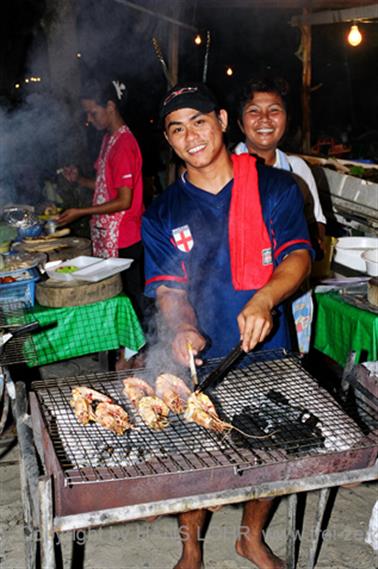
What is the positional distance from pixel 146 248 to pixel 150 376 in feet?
2.78

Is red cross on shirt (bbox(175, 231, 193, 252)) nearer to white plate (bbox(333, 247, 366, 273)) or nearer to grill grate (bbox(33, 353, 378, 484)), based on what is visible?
grill grate (bbox(33, 353, 378, 484))

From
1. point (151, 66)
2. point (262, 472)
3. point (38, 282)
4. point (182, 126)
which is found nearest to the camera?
point (262, 472)

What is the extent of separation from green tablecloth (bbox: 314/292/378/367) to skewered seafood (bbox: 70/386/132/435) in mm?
2235

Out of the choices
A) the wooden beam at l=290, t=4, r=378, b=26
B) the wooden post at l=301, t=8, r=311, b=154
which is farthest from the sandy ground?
the wooden post at l=301, t=8, r=311, b=154

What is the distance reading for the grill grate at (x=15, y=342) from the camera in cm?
381

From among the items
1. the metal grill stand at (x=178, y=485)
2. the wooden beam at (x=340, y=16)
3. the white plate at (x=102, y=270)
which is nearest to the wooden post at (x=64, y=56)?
the wooden beam at (x=340, y=16)

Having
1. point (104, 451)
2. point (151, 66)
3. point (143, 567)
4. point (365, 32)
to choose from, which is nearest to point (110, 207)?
point (143, 567)

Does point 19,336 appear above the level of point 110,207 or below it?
below

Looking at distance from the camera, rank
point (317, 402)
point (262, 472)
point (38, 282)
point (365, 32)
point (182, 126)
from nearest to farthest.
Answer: point (262, 472) < point (317, 402) < point (182, 126) < point (38, 282) < point (365, 32)

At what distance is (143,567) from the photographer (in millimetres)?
4023

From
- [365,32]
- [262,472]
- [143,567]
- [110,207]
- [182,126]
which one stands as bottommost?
[143,567]

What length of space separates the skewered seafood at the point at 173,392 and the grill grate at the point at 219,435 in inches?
2.4

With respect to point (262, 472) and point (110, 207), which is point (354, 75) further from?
→ point (262, 472)

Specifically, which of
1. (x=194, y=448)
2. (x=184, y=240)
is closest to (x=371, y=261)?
(x=184, y=240)
